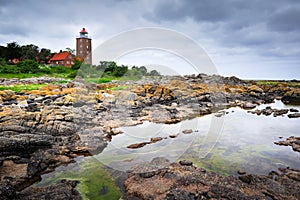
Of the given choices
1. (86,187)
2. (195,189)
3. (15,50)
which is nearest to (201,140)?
(195,189)

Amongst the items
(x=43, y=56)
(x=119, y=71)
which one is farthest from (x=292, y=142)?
(x=43, y=56)

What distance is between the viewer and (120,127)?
59.4ft

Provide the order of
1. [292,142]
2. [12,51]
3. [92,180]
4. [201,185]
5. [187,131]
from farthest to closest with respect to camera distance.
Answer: [12,51], [187,131], [292,142], [92,180], [201,185]

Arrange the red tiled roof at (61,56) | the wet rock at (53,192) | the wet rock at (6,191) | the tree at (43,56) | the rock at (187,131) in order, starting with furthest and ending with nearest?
the red tiled roof at (61,56) < the tree at (43,56) < the rock at (187,131) < the wet rock at (53,192) < the wet rock at (6,191)

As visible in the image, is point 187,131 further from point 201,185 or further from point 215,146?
point 201,185

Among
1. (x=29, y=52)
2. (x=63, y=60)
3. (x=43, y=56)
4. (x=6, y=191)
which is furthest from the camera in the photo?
(x=63, y=60)

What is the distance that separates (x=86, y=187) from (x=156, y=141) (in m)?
6.79

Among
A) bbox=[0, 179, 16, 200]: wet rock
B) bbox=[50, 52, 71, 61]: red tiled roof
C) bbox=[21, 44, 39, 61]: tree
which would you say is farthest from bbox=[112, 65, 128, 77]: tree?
bbox=[0, 179, 16, 200]: wet rock

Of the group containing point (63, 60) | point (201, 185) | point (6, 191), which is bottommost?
point (6, 191)

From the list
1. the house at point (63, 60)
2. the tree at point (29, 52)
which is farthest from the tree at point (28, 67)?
the house at point (63, 60)

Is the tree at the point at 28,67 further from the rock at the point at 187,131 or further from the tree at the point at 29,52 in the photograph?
the rock at the point at 187,131

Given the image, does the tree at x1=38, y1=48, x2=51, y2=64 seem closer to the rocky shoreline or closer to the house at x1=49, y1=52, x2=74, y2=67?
the house at x1=49, y1=52, x2=74, y2=67

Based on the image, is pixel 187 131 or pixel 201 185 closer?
pixel 201 185

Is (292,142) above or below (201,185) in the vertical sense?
above
